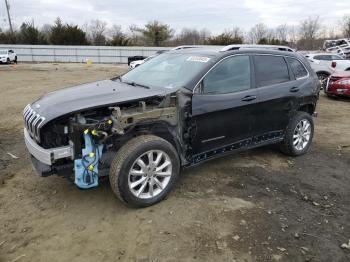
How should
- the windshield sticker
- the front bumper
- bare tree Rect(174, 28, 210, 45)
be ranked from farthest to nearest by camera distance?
bare tree Rect(174, 28, 210, 45), the windshield sticker, the front bumper

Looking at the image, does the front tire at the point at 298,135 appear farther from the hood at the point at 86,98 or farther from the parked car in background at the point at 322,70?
the parked car in background at the point at 322,70

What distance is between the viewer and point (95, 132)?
3654mm

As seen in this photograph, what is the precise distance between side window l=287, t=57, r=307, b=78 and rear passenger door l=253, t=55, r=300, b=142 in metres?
0.12

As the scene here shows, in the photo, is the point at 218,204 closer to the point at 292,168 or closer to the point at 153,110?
the point at 153,110

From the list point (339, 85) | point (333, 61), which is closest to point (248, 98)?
point (339, 85)

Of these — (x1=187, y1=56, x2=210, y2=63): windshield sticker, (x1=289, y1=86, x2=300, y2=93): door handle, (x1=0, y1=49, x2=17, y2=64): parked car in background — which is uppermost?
(x1=0, y1=49, x2=17, y2=64): parked car in background

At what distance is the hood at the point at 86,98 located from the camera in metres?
3.75

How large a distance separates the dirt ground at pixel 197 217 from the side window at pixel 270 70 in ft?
4.18

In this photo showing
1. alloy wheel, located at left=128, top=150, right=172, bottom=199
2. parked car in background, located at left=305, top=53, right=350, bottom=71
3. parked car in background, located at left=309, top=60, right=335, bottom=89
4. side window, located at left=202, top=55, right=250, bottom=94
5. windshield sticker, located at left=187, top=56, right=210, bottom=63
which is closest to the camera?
alloy wheel, located at left=128, top=150, right=172, bottom=199

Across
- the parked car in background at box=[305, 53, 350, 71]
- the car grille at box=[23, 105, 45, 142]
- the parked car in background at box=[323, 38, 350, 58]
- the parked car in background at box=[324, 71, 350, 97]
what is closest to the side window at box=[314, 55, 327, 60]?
the parked car in background at box=[305, 53, 350, 71]

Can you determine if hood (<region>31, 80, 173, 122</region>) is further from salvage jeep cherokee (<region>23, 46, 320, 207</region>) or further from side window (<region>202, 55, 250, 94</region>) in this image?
side window (<region>202, 55, 250, 94</region>)

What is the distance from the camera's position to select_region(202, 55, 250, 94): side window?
451cm

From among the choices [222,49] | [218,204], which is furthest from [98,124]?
[222,49]

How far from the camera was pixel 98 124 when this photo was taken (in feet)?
12.0
